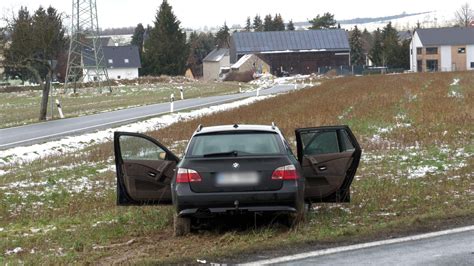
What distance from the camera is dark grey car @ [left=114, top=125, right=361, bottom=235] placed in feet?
27.0

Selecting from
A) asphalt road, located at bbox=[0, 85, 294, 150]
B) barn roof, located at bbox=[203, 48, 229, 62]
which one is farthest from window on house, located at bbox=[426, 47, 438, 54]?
asphalt road, located at bbox=[0, 85, 294, 150]

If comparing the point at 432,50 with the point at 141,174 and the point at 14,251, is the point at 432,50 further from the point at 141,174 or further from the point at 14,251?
the point at 14,251

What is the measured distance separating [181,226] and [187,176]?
709 millimetres

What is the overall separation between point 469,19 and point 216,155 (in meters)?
184

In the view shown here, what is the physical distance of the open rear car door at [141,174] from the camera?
9625mm

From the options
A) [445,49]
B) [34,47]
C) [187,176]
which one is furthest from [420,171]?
[445,49]

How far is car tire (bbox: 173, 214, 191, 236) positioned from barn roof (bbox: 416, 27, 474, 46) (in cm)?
12185

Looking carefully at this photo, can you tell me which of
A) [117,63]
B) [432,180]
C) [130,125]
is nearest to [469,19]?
[117,63]

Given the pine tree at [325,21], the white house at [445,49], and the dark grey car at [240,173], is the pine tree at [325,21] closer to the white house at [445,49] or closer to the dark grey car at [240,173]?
the white house at [445,49]

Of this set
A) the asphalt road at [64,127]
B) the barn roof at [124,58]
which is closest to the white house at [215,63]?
the barn roof at [124,58]

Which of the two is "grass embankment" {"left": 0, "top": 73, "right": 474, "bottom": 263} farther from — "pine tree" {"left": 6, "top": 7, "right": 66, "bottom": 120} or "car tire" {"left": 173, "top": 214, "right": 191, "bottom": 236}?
"pine tree" {"left": 6, "top": 7, "right": 66, "bottom": 120}

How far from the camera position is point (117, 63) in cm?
13362

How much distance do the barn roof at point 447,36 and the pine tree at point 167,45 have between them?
142 ft

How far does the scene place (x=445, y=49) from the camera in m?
126
